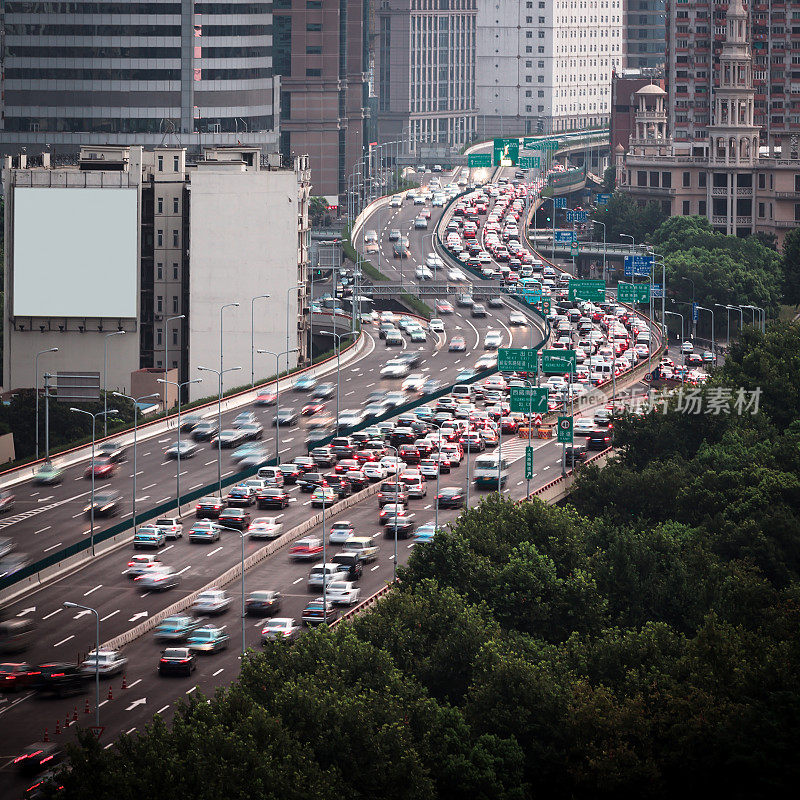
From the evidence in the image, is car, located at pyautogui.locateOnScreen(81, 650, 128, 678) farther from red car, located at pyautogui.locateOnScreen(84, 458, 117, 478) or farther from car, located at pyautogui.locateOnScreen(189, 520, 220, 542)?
red car, located at pyautogui.locateOnScreen(84, 458, 117, 478)

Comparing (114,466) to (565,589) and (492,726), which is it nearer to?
(565,589)

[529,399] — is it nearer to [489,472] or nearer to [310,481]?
[489,472]

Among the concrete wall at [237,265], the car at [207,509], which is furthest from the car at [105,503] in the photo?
the concrete wall at [237,265]

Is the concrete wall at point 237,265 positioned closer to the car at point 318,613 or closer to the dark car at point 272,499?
the dark car at point 272,499

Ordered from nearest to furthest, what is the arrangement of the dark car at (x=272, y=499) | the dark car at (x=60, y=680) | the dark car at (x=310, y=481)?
the dark car at (x=60, y=680) → the dark car at (x=272, y=499) → the dark car at (x=310, y=481)

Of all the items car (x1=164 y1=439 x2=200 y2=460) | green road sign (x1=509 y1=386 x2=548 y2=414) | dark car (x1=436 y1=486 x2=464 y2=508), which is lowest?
dark car (x1=436 y1=486 x2=464 y2=508)

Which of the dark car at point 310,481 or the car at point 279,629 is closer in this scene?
the car at point 279,629

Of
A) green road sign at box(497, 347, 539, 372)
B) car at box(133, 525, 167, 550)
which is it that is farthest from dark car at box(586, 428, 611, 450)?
car at box(133, 525, 167, 550)

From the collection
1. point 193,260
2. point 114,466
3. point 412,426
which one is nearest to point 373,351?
point 193,260
